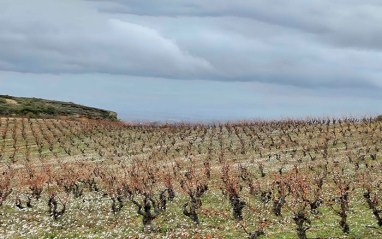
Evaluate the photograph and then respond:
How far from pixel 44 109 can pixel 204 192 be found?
104 meters

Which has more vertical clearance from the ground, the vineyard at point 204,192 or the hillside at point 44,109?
the hillside at point 44,109

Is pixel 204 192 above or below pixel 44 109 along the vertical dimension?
below

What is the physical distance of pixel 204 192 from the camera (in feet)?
113

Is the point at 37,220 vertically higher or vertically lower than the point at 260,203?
lower

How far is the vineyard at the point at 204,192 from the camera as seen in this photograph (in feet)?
77.8

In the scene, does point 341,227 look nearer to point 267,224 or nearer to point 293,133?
point 267,224

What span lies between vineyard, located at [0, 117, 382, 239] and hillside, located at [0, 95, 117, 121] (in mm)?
45043

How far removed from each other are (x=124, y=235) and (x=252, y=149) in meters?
40.0

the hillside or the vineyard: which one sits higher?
the hillside

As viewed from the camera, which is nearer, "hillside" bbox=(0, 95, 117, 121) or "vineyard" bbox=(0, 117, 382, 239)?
"vineyard" bbox=(0, 117, 382, 239)

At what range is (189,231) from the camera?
23750 millimetres

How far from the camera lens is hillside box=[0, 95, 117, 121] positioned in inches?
4444

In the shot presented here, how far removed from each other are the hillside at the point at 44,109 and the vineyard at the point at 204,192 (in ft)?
148

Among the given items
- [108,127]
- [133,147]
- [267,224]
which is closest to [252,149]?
[133,147]
